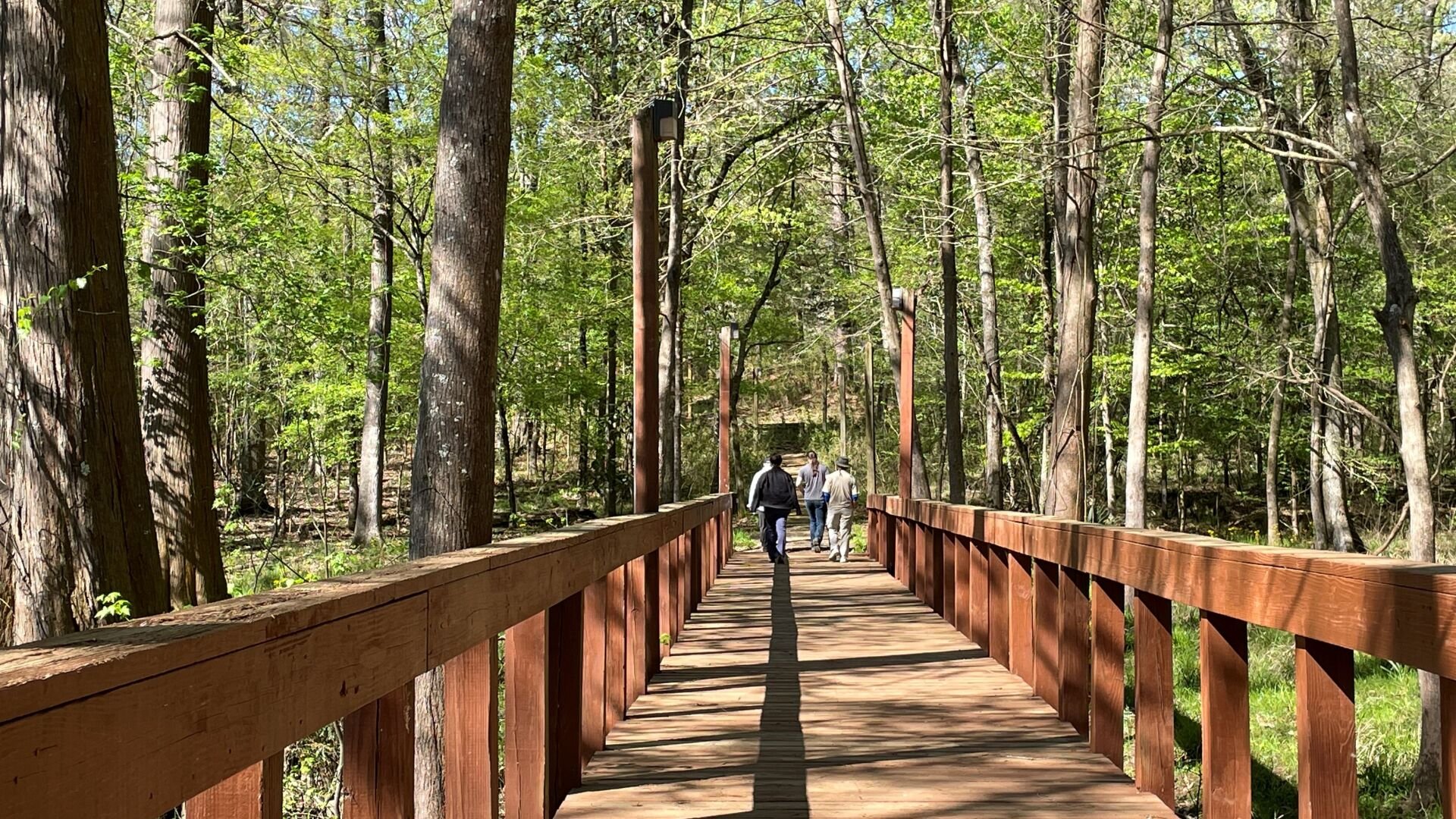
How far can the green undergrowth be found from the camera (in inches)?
375

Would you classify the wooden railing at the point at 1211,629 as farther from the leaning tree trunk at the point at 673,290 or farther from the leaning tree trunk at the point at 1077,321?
the leaning tree trunk at the point at 673,290

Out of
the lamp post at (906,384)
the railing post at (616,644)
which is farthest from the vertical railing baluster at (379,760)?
the lamp post at (906,384)

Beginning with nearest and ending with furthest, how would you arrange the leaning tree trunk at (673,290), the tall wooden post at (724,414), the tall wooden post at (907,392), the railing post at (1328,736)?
the railing post at (1328,736)
the tall wooden post at (907,392)
the leaning tree trunk at (673,290)
the tall wooden post at (724,414)

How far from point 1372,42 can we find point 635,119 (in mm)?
7512

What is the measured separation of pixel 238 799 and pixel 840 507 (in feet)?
60.2

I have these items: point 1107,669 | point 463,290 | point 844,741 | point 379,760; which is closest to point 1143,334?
point 463,290

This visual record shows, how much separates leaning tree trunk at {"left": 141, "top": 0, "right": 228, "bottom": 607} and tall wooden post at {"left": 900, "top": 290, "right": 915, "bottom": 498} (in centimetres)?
954

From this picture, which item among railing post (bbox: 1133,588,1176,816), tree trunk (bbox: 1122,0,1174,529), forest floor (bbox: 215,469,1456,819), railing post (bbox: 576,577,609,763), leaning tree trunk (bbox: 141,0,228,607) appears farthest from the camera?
tree trunk (bbox: 1122,0,1174,529)

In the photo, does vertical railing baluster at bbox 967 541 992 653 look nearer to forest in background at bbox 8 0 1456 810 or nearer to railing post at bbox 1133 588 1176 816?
forest in background at bbox 8 0 1456 810

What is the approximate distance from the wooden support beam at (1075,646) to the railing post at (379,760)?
3973 mm

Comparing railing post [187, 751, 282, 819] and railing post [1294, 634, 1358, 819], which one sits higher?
railing post [187, 751, 282, 819]

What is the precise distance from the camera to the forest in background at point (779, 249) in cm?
1020

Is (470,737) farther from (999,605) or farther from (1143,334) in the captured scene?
(1143,334)

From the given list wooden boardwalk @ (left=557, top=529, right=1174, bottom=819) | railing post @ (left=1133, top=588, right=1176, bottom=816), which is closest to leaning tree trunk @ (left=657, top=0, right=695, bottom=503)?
wooden boardwalk @ (left=557, top=529, right=1174, bottom=819)
